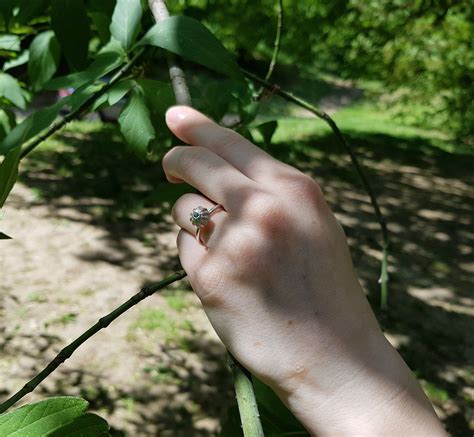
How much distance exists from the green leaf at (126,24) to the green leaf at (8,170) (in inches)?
20.9

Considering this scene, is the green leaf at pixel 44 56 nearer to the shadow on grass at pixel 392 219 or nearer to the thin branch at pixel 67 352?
the shadow on grass at pixel 392 219

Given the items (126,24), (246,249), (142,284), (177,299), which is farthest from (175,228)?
(246,249)

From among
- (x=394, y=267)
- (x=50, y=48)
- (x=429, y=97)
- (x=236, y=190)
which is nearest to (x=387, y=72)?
(x=429, y=97)

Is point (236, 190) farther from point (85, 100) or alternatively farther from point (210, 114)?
point (210, 114)

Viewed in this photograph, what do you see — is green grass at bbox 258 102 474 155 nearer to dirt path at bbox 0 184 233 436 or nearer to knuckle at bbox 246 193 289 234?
dirt path at bbox 0 184 233 436

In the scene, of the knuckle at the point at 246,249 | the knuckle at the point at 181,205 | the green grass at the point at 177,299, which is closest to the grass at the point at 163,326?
the green grass at the point at 177,299

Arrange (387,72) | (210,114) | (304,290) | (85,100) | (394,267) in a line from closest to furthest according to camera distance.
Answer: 1. (304,290)
2. (85,100)
3. (210,114)
4. (394,267)
5. (387,72)

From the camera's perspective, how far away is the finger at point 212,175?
108 centimetres

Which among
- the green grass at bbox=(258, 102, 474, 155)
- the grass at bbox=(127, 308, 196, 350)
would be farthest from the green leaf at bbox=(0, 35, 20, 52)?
the green grass at bbox=(258, 102, 474, 155)

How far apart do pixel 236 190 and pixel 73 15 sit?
76 cm

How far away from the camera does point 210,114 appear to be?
5.47 feet

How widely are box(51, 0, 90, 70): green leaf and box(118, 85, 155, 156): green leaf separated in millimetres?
191

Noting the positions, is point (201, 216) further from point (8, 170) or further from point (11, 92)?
point (11, 92)

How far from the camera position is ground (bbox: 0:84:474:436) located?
3910 millimetres
